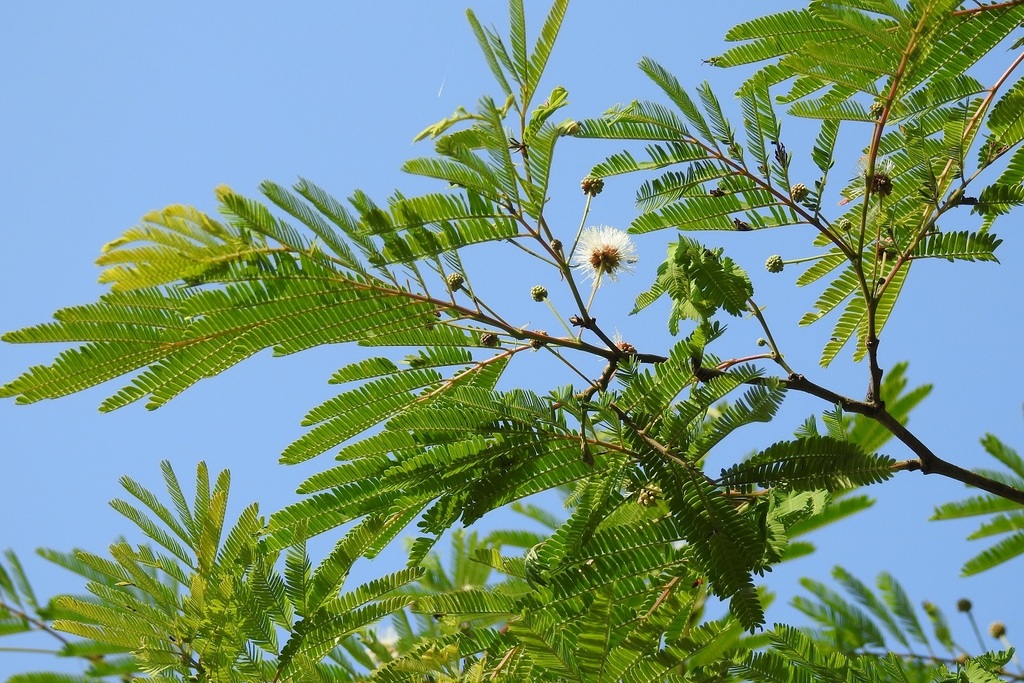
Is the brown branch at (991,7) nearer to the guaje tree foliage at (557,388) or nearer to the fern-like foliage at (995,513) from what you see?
the guaje tree foliage at (557,388)

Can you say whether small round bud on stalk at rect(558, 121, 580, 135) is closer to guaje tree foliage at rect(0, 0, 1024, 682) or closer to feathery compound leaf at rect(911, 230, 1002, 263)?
guaje tree foliage at rect(0, 0, 1024, 682)

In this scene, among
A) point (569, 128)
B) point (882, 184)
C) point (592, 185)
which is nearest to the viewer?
point (569, 128)

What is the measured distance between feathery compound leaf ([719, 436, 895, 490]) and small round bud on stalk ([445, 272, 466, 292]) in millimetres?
805

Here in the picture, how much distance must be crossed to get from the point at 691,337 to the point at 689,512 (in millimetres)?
404

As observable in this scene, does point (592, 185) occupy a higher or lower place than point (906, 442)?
higher

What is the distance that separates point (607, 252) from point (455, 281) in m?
0.73

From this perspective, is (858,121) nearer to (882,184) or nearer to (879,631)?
(882,184)

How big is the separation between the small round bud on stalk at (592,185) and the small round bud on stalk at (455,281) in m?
0.53

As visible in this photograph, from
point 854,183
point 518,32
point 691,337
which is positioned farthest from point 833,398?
point 518,32

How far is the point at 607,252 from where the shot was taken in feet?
9.91

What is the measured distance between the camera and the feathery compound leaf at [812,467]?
7.31 feet

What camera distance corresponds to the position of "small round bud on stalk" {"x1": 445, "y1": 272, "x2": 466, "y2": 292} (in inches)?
96.4

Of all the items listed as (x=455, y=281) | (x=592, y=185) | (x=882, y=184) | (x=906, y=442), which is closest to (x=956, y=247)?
(x=882, y=184)

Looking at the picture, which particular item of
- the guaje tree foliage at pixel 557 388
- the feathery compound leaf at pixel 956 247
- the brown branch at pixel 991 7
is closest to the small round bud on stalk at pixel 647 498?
the guaje tree foliage at pixel 557 388
